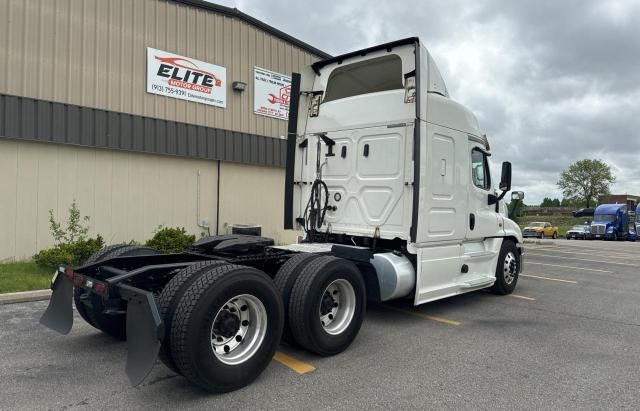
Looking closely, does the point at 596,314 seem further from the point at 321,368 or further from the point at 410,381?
the point at 321,368

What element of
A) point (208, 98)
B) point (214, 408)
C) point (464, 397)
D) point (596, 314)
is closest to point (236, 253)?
point (214, 408)

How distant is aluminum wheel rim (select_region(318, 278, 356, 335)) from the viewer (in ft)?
15.1

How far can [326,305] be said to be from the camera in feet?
15.1

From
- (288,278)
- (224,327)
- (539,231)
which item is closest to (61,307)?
(224,327)

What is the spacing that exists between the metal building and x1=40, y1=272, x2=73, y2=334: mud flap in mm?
5936

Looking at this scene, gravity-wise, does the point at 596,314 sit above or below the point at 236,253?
below

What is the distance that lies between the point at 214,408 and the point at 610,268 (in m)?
12.8

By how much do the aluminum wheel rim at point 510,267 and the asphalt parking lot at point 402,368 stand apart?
4.19ft

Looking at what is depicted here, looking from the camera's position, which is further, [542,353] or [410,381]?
[542,353]

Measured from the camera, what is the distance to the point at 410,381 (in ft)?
12.7

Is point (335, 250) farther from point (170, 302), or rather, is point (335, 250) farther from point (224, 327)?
point (170, 302)

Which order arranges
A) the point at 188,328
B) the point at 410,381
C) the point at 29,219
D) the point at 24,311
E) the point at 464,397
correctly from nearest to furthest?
the point at 188,328
the point at 464,397
the point at 410,381
the point at 24,311
the point at 29,219

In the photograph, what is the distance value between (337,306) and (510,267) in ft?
14.3

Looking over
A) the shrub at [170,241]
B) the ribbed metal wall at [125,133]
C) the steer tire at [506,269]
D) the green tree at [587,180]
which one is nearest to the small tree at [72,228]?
the shrub at [170,241]
